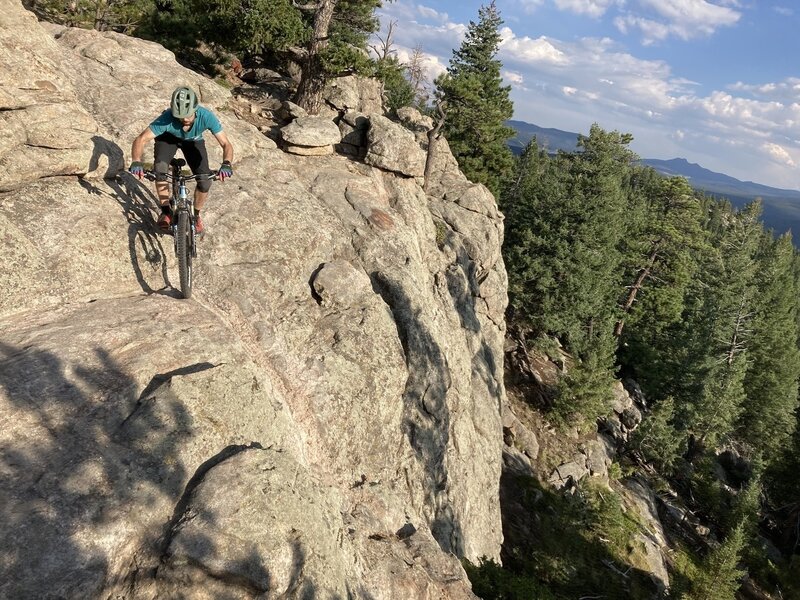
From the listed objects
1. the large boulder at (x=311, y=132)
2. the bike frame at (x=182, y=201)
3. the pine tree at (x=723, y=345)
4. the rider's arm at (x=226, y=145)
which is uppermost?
the large boulder at (x=311, y=132)

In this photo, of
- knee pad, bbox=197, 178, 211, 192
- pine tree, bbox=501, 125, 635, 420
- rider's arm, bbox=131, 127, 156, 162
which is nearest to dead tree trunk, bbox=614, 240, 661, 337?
pine tree, bbox=501, 125, 635, 420

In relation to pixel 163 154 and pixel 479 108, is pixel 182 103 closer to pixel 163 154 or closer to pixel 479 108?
pixel 163 154

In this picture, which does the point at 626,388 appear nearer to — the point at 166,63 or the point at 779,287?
the point at 779,287

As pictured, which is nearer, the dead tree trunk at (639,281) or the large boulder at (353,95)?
the large boulder at (353,95)

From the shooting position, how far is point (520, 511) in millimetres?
22859

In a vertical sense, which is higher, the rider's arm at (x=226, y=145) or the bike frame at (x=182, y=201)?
the rider's arm at (x=226, y=145)

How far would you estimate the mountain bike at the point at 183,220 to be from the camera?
26.4 feet

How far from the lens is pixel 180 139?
8203 millimetres

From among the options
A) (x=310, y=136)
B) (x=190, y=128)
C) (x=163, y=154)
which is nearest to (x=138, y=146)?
(x=163, y=154)

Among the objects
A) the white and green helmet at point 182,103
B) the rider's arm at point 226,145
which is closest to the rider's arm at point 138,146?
the white and green helmet at point 182,103

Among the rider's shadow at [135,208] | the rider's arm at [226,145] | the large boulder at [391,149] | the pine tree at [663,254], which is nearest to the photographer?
the rider's arm at [226,145]

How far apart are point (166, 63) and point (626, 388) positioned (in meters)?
41.6

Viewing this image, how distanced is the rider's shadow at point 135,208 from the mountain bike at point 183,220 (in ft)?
1.94

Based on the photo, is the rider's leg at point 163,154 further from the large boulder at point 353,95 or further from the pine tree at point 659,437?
the pine tree at point 659,437
